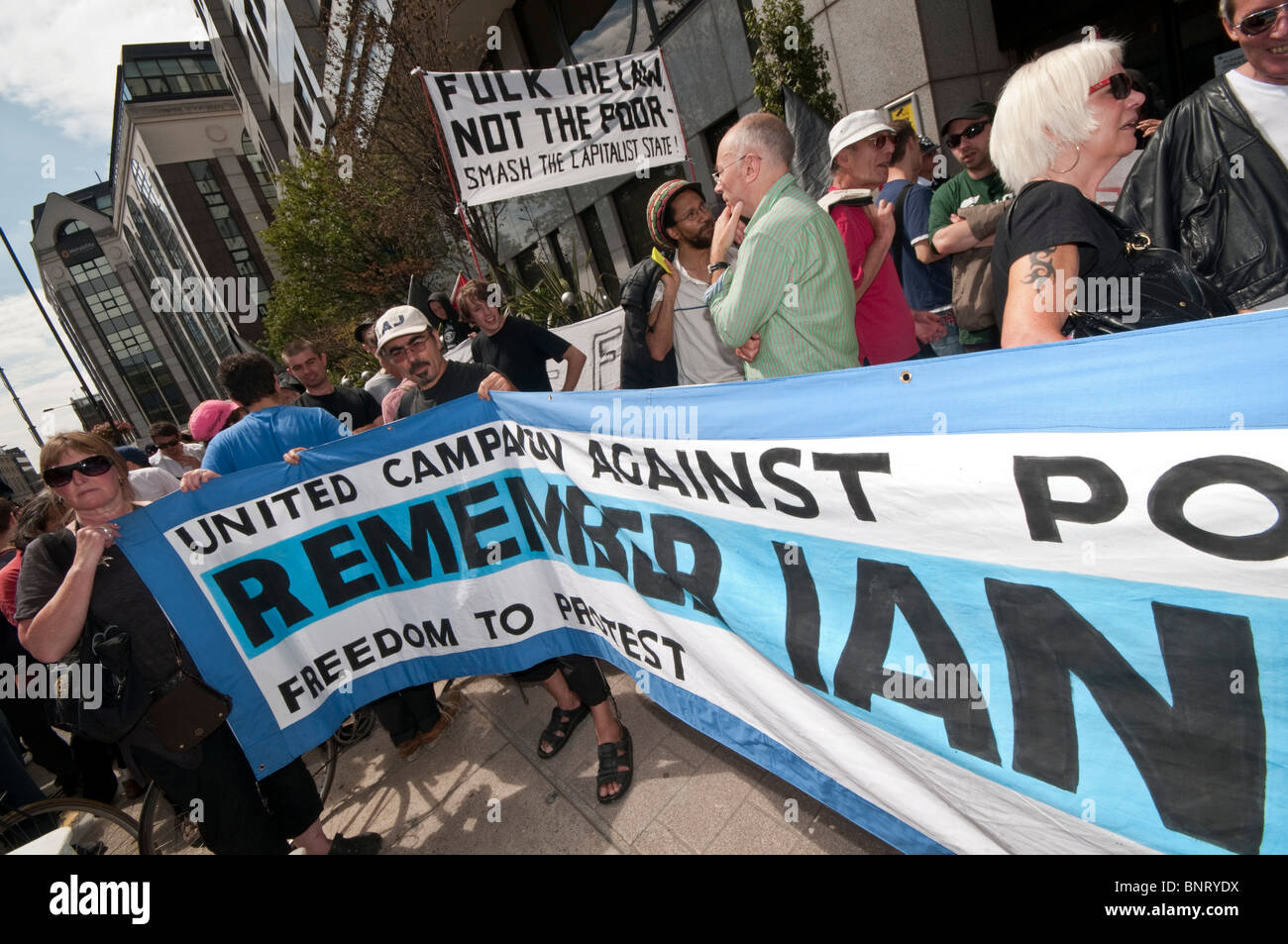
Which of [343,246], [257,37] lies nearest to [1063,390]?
[343,246]

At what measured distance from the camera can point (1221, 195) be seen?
6.37 ft

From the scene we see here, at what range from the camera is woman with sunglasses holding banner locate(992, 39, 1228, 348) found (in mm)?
1408

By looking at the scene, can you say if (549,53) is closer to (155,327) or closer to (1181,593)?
(1181,593)

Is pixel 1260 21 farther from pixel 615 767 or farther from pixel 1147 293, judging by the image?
pixel 615 767

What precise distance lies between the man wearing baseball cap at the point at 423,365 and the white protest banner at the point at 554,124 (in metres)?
2.49

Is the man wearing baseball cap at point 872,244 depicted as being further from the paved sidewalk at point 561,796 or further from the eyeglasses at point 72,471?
the eyeglasses at point 72,471

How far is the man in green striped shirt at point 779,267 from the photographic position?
6.43 feet

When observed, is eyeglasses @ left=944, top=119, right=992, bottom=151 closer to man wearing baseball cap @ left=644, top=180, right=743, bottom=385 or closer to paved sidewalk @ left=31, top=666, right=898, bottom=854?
man wearing baseball cap @ left=644, top=180, right=743, bottom=385

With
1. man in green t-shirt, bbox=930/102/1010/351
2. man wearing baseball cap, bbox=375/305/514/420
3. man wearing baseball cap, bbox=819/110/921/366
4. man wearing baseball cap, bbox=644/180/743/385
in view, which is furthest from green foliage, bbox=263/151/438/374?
man wearing baseball cap, bbox=819/110/921/366

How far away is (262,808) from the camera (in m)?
2.53

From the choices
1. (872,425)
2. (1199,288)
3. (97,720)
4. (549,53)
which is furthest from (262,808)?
A: (549,53)

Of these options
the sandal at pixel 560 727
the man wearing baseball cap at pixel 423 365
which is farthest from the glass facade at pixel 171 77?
the sandal at pixel 560 727

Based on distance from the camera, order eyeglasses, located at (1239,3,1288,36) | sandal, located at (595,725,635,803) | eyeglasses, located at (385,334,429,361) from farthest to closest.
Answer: eyeglasses, located at (385,334,429,361) → sandal, located at (595,725,635,803) → eyeglasses, located at (1239,3,1288,36)

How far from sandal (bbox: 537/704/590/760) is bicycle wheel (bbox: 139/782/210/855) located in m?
1.65
